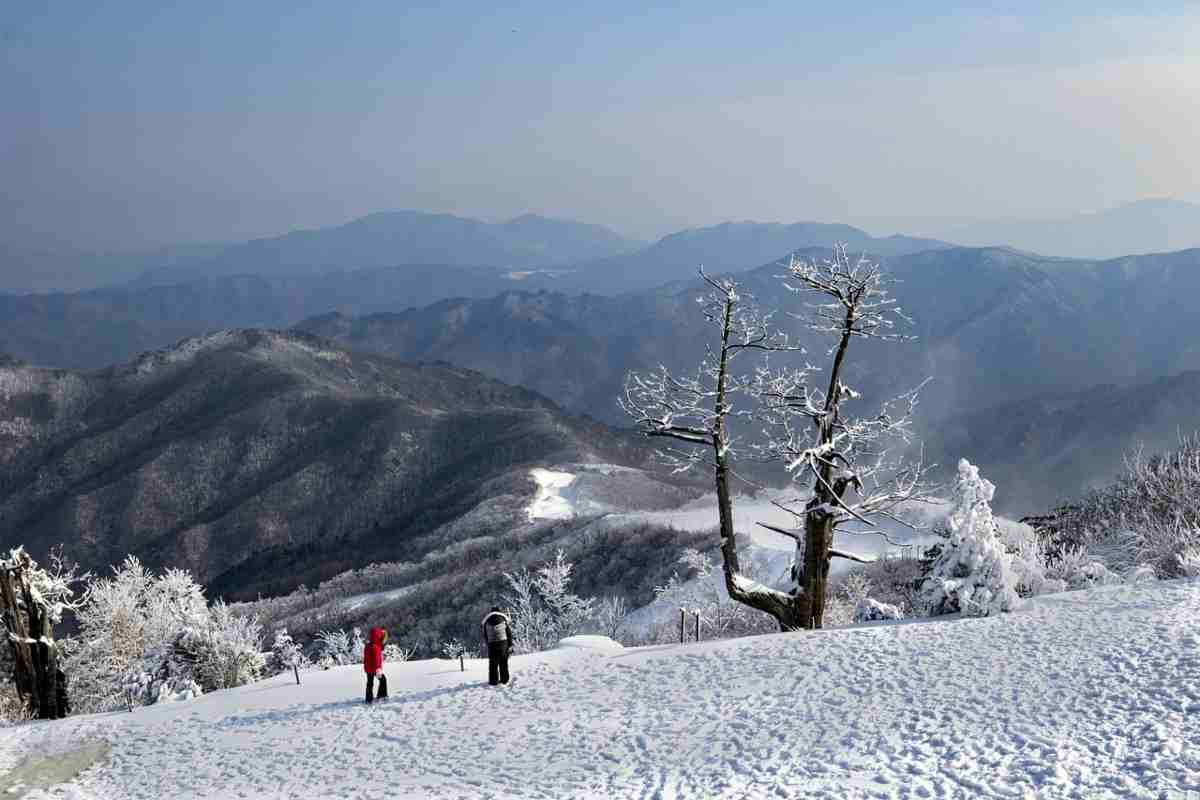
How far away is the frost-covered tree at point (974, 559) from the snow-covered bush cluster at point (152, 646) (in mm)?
23074

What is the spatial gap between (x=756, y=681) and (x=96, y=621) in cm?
4348

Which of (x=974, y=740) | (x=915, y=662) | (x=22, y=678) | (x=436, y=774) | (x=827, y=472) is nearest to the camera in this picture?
(x=974, y=740)

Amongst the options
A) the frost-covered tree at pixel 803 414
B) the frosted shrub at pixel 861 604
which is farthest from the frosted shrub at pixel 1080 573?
the frost-covered tree at pixel 803 414

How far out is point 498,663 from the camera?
19500mm

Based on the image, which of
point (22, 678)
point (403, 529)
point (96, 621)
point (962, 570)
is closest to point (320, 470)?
point (403, 529)

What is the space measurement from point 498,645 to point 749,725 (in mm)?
6404

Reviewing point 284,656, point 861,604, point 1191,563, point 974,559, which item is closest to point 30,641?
point 284,656

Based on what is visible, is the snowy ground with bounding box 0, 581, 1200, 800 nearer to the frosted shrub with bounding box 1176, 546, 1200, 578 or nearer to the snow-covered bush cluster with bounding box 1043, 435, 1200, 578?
the frosted shrub with bounding box 1176, 546, 1200, 578

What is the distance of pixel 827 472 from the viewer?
2164 centimetres

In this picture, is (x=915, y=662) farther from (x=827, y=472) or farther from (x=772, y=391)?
(x=772, y=391)

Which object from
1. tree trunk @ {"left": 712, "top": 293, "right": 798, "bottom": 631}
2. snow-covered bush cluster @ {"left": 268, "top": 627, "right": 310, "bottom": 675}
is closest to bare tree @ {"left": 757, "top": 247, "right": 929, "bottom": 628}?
tree trunk @ {"left": 712, "top": 293, "right": 798, "bottom": 631}

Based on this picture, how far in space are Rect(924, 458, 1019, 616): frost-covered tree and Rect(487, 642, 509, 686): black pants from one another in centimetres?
1056

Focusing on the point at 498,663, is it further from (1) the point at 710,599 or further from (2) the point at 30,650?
(1) the point at 710,599

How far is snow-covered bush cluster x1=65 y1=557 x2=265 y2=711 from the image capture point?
33.2m
